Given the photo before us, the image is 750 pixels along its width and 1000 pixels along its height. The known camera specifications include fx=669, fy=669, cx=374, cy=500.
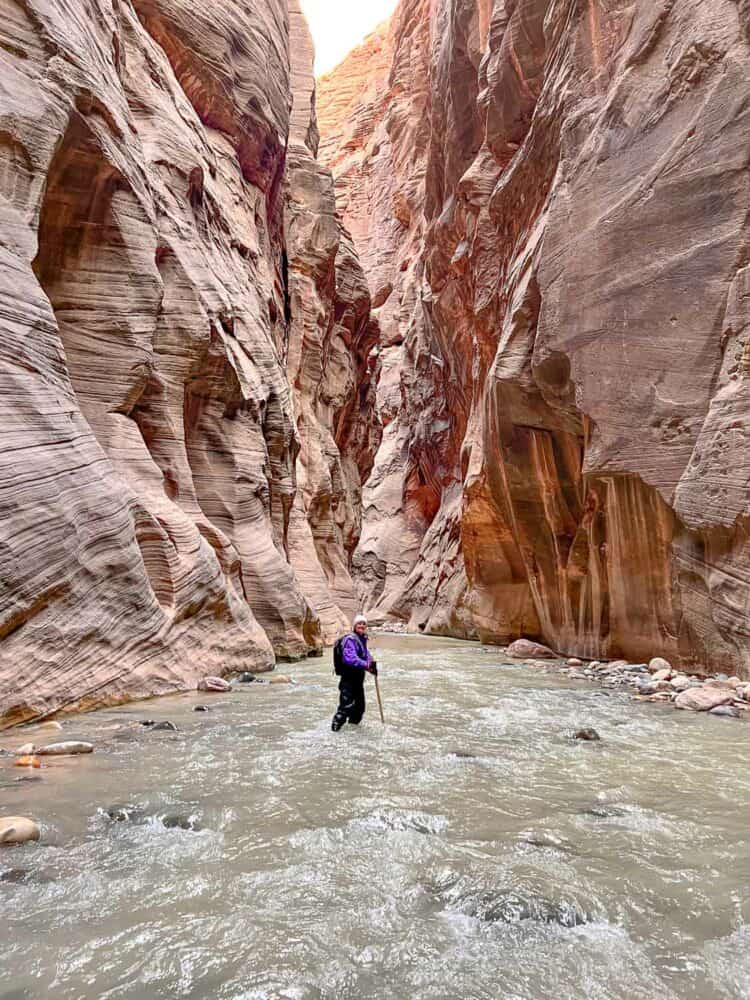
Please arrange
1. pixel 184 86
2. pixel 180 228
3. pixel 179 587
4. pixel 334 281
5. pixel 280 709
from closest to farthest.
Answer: pixel 280 709 < pixel 179 587 < pixel 180 228 < pixel 184 86 < pixel 334 281

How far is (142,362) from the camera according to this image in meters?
10.2

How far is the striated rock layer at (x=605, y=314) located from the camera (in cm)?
932

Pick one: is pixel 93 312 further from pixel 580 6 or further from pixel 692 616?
pixel 580 6

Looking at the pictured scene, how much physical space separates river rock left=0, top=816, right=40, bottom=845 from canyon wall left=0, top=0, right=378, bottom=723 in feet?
9.72

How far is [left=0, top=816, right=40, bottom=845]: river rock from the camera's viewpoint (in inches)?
133

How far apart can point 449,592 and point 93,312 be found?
1984 cm

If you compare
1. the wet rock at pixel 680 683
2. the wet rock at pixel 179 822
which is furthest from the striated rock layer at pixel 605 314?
the wet rock at pixel 179 822

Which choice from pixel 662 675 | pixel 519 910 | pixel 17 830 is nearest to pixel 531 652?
pixel 662 675

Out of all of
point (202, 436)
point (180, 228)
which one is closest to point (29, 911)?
point (202, 436)

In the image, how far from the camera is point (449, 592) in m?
27.2

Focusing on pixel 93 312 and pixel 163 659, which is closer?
pixel 163 659

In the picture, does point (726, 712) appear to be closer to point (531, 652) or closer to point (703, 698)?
point (703, 698)

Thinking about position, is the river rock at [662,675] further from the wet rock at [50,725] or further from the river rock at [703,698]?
the wet rock at [50,725]

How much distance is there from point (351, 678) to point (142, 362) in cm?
610
